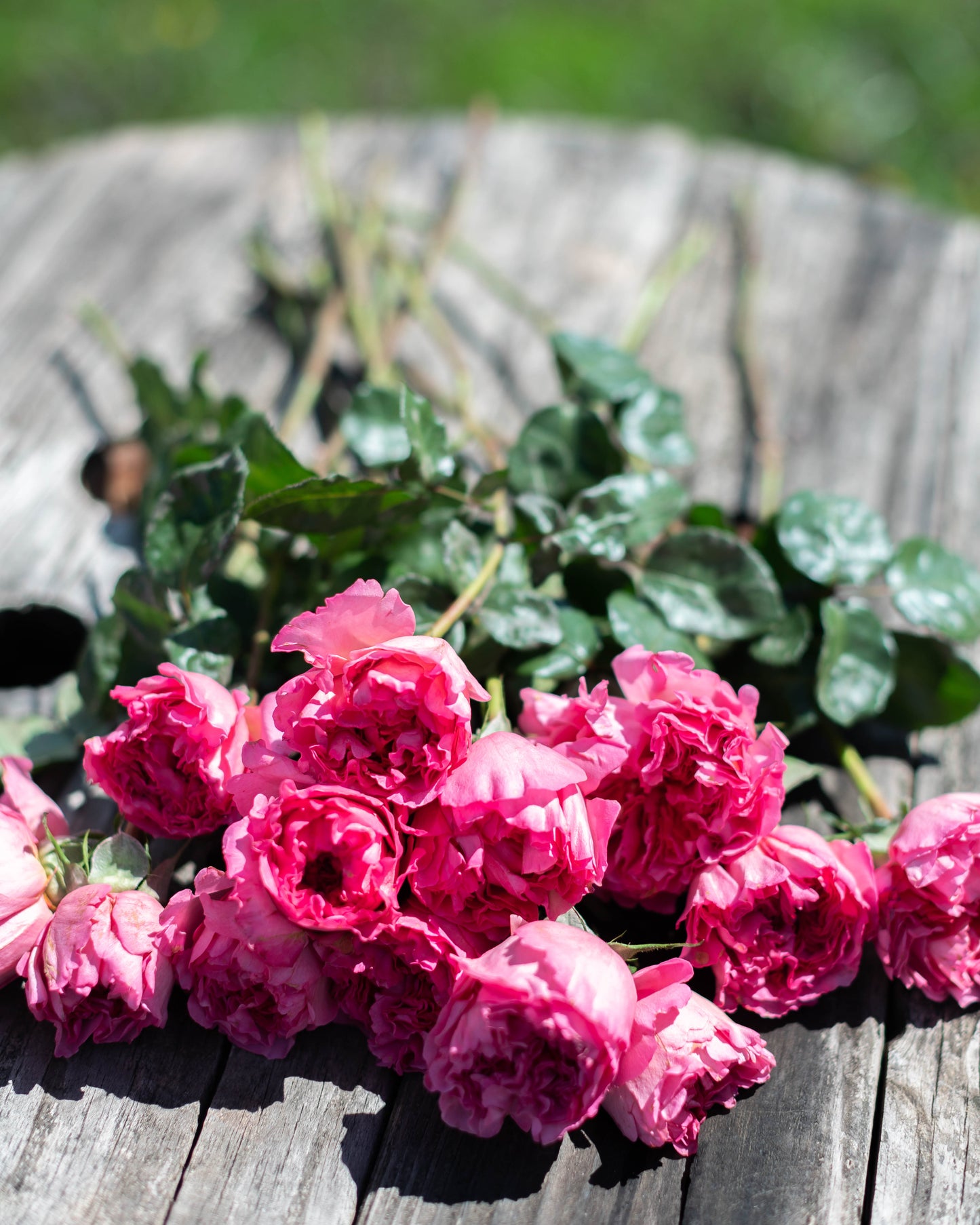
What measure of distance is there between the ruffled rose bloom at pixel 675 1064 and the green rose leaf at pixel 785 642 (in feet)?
1.18

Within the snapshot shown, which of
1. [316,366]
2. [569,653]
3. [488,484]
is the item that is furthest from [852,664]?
[316,366]

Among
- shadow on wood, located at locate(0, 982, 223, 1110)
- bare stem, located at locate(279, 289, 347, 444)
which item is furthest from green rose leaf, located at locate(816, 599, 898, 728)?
bare stem, located at locate(279, 289, 347, 444)

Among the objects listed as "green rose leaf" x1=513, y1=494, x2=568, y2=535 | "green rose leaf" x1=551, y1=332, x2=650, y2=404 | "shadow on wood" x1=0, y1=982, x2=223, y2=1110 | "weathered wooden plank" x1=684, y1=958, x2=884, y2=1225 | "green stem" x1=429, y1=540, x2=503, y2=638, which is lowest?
"weathered wooden plank" x1=684, y1=958, x2=884, y2=1225

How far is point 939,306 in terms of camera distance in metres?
1.70

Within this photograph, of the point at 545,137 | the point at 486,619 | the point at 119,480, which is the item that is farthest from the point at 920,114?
the point at 486,619

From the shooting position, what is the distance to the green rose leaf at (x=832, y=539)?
3.62 feet

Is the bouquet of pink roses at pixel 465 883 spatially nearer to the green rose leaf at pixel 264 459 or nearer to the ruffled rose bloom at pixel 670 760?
the ruffled rose bloom at pixel 670 760

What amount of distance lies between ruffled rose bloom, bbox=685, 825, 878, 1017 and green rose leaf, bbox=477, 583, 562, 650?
0.24 meters

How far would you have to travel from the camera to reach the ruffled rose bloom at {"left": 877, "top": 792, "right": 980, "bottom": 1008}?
857 mm

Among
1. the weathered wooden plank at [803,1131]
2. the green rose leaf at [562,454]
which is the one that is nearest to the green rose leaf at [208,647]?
the green rose leaf at [562,454]

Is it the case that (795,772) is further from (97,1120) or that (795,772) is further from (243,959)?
(97,1120)

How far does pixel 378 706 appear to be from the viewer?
0.75m

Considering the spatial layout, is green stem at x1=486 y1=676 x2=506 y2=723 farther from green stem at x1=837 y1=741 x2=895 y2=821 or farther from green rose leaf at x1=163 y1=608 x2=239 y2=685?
green stem at x1=837 y1=741 x2=895 y2=821

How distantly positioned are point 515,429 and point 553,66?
92.9 inches
